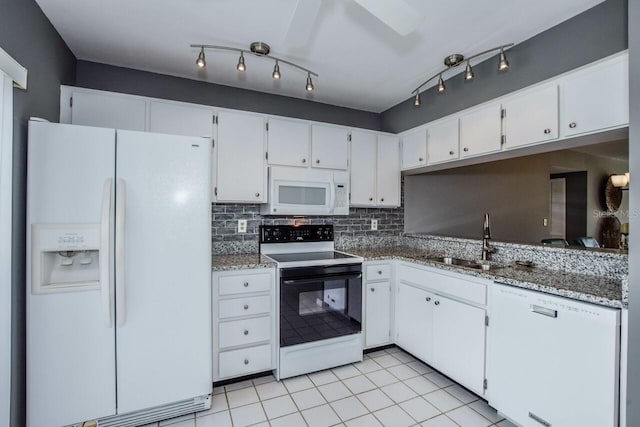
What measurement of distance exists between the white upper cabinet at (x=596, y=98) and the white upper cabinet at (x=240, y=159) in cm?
220

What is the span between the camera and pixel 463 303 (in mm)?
2119

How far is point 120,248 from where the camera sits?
1.70 m

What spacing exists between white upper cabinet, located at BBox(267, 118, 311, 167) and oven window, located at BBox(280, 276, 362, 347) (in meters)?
1.12

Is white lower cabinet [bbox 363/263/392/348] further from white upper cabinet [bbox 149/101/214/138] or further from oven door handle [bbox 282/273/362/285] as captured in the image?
white upper cabinet [bbox 149/101/214/138]

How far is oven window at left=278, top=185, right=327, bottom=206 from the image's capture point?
2.74 m

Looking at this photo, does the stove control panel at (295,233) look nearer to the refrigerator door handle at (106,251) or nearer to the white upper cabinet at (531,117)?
the refrigerator door handle at (106,251)

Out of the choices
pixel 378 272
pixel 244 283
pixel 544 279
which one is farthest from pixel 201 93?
pixel 544 279

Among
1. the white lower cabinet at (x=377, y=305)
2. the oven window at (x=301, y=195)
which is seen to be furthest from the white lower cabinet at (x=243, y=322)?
the white lower cabinet at (x=377, y=305)

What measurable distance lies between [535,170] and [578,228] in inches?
39.3

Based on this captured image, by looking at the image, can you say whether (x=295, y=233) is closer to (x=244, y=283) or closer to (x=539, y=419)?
(x=244, y=283)

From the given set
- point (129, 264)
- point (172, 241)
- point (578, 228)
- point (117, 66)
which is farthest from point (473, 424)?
point (117, 66)

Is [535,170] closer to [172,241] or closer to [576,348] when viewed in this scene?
[576,348]

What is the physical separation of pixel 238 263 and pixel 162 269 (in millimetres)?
574

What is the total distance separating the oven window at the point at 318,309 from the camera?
232cm
